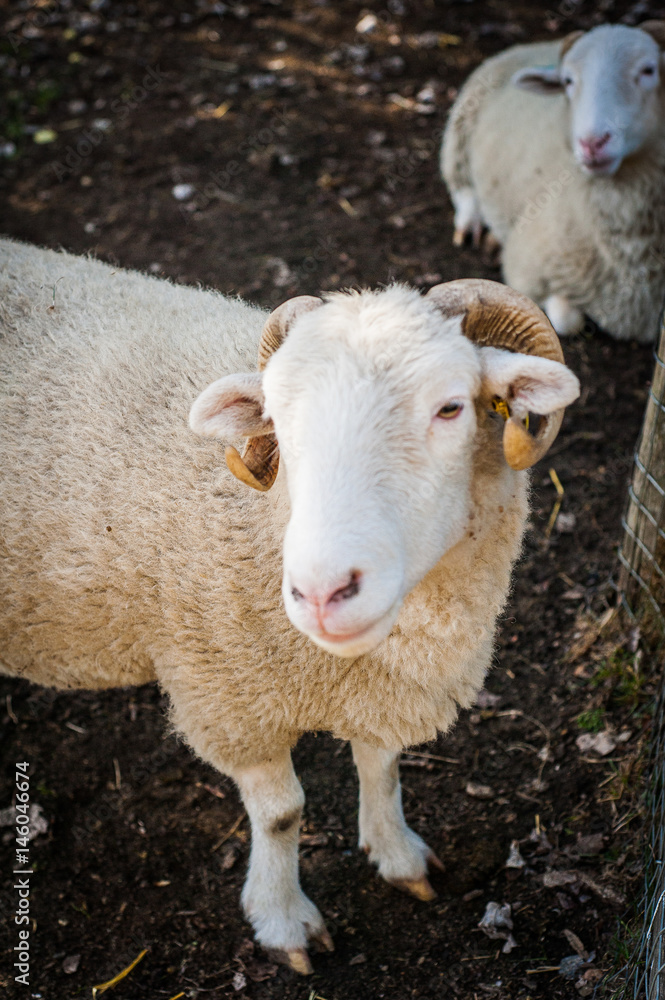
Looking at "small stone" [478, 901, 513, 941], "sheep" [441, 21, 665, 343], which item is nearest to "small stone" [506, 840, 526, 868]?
"small stone" [478, 901, 513, 941]

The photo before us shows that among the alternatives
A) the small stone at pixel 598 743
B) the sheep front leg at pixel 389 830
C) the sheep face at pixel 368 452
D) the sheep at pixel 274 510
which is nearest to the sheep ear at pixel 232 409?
the sheep at pixel 274 510

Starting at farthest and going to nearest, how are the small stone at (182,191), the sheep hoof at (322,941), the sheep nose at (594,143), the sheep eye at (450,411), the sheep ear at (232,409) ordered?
the small stone at (182,191)
the sheep nose at (594,143)
the sheep hoof at (322,941)
the sheep ear at (232,409)
the sheep eye at (450,411)

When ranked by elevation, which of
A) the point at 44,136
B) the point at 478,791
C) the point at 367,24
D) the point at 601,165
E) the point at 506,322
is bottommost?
the point at 478,791

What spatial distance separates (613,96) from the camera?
5.40m

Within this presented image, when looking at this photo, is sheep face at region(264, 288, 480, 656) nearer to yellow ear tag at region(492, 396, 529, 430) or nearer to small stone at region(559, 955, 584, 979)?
yellow ear tag at region(492, 396, 529, 430)

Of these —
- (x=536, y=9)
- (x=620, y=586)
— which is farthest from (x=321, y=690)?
(x=536, y=9)

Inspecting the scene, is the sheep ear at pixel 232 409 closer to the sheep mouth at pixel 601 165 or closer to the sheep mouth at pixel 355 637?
the sheep mouth at pixel 355 637

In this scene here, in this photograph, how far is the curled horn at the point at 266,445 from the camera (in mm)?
2619

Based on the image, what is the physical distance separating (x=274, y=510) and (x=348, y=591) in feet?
3.00

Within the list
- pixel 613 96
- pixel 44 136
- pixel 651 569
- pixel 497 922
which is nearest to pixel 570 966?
pixel 497 922

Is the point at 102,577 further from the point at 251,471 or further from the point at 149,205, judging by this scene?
the point at 149,205

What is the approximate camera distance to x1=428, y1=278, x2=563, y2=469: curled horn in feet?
7.98

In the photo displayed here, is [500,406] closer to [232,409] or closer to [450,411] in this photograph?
[450,411]

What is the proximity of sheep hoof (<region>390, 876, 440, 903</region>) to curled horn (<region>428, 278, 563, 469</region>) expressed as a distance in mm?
2014
